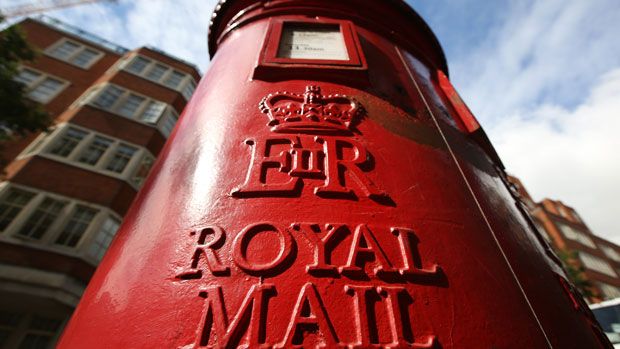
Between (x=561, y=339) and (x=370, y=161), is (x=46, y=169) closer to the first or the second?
(x=370, y=161)

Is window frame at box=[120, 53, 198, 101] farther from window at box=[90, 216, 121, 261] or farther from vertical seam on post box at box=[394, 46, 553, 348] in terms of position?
vertical seam on post box at box=[394, 46, 553, 348]

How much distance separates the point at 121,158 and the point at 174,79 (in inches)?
210

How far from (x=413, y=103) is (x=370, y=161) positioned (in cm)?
79

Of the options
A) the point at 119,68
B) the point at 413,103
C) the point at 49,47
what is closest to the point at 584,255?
the point at 413,103

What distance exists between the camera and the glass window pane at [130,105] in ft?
37.7

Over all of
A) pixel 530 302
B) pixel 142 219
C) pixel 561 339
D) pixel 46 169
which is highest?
pixel 46 169

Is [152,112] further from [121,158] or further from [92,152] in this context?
[92,152]

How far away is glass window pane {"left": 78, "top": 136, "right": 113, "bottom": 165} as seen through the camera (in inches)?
379

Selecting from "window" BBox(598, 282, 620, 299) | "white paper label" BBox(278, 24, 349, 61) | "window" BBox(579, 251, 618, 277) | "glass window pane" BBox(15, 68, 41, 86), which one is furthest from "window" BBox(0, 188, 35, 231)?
"window" BBox(579, 251, 618, 277)

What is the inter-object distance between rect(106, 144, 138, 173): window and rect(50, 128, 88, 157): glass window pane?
1081mm

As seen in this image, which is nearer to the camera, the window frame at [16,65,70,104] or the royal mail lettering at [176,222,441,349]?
the royal mail lettering at [176,222,441,349]

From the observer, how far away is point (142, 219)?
1505 millimetres

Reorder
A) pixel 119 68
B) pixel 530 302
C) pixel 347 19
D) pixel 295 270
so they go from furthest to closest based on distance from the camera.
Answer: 1. pixel 119 68
2. pixel 347 19
3. pixel 530 302
4. pixel 295 270

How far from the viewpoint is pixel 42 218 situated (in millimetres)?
8141
